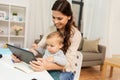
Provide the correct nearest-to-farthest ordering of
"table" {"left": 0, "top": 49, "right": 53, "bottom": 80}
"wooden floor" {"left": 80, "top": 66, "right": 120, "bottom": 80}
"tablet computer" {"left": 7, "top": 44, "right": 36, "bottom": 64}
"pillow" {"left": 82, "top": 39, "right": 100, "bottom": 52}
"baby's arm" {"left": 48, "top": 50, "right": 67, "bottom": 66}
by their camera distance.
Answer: "table" {"left": 0, "top": 49, "right": 53, "bottom": 80}, "tablet computer" {"left": 7, "top": 44, "right": 36, "bottom": 64}, "baby's arm" {"left": 48, "top": 50, "right": 67, "bottom": 66}, "wooden floor" {"left": 80, "top": 66, "right": 120, "bottom": 80}, "pillow" {"left": 82, "top": 39, "right": 100, "bottom": 52}

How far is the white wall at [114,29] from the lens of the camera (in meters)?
4.96

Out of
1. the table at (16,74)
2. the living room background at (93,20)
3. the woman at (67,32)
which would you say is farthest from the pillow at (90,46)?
the table at (16,74)

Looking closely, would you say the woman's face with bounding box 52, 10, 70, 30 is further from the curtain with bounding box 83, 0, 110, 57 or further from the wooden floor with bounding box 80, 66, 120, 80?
the curtain with bounding box 83, 0, 110, 57

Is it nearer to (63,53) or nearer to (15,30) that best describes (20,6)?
(15,30)

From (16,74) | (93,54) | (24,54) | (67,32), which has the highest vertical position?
(67,32)

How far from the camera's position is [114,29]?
508 centimetres

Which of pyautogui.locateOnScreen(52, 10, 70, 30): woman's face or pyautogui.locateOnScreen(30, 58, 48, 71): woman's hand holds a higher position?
pyautogui.locateOnScreen(52, 10, 70, 30): woman's face

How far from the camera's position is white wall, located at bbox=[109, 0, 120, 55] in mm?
4961

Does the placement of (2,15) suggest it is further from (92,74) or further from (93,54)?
(92,74)

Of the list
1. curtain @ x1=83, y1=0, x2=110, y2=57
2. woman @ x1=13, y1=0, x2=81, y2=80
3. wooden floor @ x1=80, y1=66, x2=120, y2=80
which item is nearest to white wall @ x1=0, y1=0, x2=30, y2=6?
curtain @ x1=83, y1=0, x2=110, y2=57

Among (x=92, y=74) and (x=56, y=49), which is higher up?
(x=56, y=49)

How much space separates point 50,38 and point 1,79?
475mm

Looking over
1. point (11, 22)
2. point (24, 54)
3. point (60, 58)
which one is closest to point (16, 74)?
point (24, 54)

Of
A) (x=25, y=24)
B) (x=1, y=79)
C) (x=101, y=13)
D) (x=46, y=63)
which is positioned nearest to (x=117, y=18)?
(x=101, y=13)
